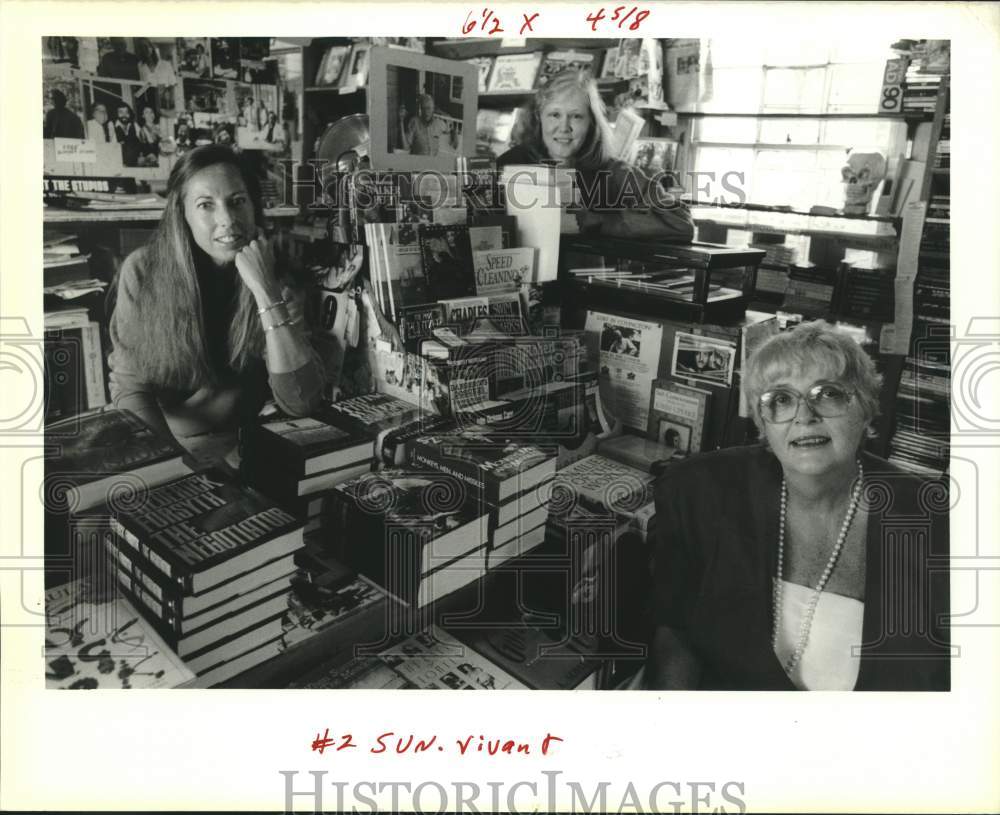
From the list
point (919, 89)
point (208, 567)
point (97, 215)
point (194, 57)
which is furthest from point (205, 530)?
point (919, 89)

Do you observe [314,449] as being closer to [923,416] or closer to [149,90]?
[149,90]

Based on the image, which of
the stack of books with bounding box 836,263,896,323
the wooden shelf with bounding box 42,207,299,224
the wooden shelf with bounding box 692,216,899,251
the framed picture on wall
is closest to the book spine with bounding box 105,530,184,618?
the wooden shelf with bounding box 42,207,299,224

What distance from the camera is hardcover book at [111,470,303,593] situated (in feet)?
3.36

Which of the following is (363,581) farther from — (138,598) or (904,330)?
(904,330)

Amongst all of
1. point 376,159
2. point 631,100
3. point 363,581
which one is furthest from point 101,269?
point 631,100

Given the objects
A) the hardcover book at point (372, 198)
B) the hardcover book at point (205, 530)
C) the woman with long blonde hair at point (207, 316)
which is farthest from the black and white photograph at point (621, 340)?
the hardcover book at point (205, 530)

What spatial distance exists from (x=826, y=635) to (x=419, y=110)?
3.80ft

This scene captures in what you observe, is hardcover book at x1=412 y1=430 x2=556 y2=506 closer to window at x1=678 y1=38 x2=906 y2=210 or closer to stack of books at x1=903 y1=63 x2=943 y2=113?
window at x1=678 y1=38 x2=906 y2=210

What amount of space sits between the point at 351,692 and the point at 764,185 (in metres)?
1.12

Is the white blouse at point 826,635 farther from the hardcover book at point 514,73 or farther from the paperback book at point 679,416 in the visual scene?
the hardcover book at point 514,73

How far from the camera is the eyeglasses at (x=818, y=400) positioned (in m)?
1.10

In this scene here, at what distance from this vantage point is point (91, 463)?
1124mm

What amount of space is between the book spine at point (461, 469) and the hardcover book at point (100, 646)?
1.65 feet

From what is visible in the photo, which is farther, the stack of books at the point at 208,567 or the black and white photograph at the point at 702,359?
the black and white photograph at the point at 702,359
